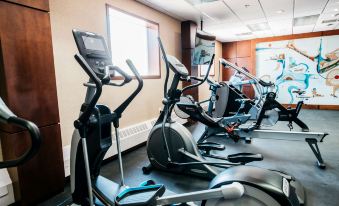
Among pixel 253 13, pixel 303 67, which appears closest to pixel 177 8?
pixel 253 13

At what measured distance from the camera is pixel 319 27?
22.8ft

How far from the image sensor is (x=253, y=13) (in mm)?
5039

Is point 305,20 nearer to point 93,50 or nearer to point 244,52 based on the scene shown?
point 244,52

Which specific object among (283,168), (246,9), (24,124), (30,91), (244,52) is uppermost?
(246,9)

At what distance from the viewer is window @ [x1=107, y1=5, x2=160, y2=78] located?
144 inches

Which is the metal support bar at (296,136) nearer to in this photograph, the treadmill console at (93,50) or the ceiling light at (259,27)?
the treadmill console at (93,50)

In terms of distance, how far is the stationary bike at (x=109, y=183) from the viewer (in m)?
1.39

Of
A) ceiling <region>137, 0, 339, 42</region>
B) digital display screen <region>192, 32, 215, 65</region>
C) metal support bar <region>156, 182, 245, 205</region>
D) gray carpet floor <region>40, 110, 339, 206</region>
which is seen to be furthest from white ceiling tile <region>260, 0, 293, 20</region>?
metal support bar <region>156, 182, 245, 205</region>

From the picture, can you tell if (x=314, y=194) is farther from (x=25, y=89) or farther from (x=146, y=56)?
(x=146, y=56)

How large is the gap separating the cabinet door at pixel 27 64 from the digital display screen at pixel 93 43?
73 cm

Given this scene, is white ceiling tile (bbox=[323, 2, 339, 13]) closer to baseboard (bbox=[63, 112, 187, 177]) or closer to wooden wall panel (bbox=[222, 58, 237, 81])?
wooden wall panel (bbox=[222, 58, 237, 81])

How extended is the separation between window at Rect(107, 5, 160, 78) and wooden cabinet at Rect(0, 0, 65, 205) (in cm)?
139

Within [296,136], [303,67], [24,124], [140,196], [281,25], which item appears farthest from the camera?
[303,67]

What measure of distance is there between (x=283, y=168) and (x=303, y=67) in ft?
21.3
